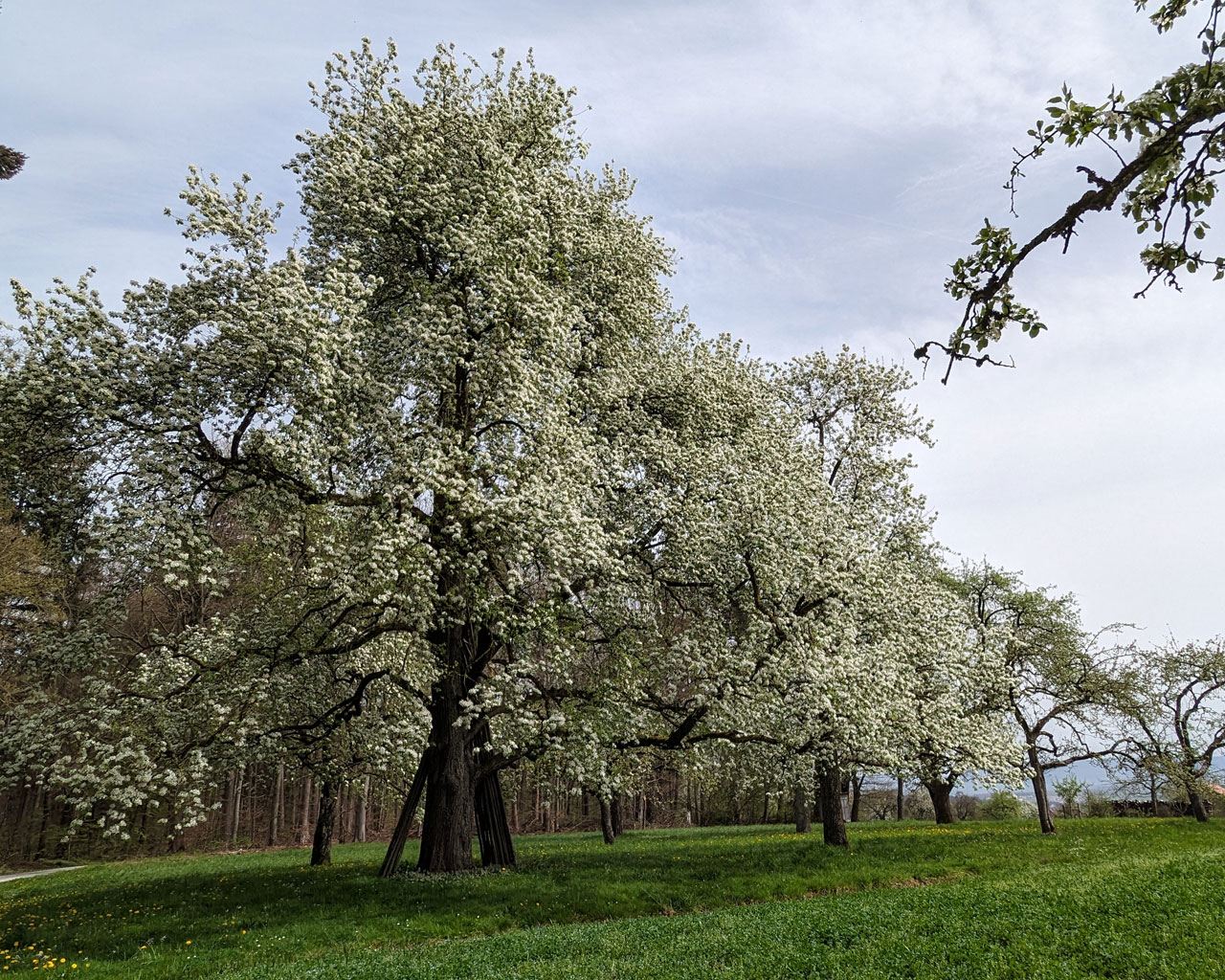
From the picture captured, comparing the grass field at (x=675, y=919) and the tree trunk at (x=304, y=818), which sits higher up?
the grass field at (x=675, y=919)

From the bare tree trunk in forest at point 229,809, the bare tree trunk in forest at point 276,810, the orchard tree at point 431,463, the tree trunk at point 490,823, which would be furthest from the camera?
the bare tree trunk in forest at point 276,810

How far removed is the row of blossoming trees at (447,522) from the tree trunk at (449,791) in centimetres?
9

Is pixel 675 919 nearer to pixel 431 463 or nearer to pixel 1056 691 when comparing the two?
pixel 431 463

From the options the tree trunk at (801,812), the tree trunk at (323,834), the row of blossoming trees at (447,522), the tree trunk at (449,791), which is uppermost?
the row of blossoming trees at (447,522)

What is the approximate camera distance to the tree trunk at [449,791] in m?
19.8

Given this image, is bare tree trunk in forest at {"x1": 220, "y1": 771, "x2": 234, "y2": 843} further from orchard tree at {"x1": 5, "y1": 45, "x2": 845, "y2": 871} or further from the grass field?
orchard tree at {"x1": 5, "y1": 45, "x2": 845, "y2": 871}

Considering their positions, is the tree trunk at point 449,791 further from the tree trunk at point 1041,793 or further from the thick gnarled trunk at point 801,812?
the tree trunk at point 1041,793

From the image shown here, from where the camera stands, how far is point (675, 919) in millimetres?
13922

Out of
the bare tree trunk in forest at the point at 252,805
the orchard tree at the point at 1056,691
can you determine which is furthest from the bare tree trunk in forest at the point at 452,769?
the bare tree trunk in forest at the point at 252,805

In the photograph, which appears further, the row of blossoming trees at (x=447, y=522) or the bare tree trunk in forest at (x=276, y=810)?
the bare tree trunk in forest at (x=276, y=810)

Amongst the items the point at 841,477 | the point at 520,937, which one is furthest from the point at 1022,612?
the point at 520,937

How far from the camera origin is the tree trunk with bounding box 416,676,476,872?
1978cm

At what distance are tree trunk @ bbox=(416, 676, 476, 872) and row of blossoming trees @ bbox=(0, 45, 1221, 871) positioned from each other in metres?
0.09

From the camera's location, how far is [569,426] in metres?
18.0
